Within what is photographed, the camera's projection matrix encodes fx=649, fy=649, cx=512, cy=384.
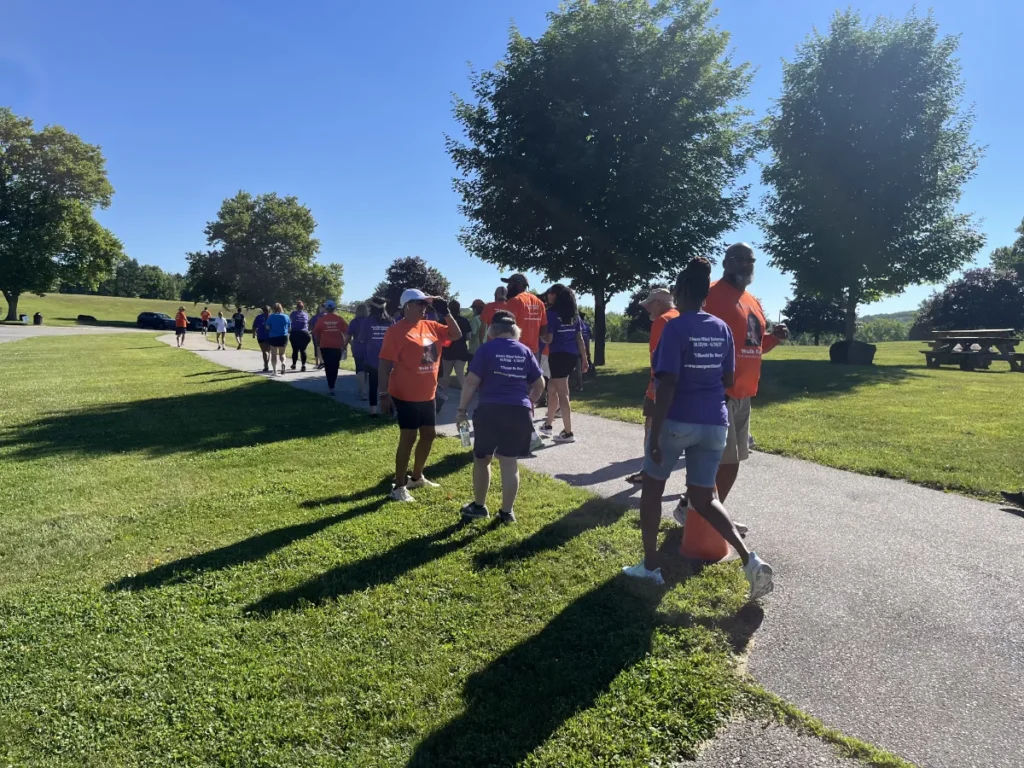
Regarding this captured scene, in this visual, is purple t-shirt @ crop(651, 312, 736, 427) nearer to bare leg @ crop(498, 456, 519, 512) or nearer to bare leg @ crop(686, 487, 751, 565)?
bare leg @ crop(686, 487, 751, 565)

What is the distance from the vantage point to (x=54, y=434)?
30.0 feet

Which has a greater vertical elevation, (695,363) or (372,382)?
(695,363)

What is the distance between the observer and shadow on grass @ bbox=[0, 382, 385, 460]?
8.35 meters

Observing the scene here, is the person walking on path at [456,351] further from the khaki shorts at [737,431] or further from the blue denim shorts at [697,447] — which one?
the blue denim shorts at [697,447]

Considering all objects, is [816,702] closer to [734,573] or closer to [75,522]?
[734,573]

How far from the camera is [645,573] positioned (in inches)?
160

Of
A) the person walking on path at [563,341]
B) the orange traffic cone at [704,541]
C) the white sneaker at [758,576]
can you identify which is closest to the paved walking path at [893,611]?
the white sneaker at [758,576]

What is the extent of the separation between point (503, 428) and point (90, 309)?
8688 centimetres

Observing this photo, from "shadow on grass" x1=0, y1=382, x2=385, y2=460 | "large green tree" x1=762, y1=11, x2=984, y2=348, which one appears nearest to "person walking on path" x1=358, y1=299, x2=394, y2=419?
"shadow on grass" x1=0, y1=382, x2=385, y2=460

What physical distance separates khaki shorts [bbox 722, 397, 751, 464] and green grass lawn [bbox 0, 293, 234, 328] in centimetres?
6993

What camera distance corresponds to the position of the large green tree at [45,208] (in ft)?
178

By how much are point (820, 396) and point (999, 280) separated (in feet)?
150

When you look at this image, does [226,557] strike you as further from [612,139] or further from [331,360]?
[612,139]

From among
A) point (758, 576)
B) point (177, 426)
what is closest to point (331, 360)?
point (177, 426)
